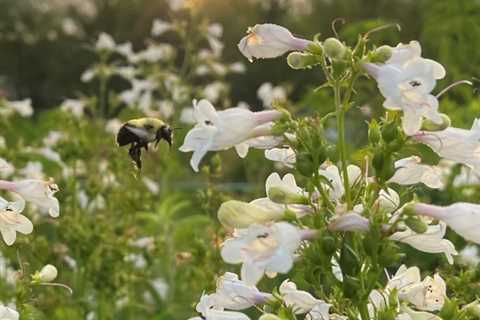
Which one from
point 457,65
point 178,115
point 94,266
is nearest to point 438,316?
point 94,266

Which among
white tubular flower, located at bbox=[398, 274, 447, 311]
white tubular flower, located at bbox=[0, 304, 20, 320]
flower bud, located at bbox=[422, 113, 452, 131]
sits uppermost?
white tubular flower, located at bbox=[0, 304, 20, 320]

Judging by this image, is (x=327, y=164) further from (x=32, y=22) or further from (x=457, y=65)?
(x=32, y=22)

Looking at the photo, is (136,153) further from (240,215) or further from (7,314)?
(240,215)

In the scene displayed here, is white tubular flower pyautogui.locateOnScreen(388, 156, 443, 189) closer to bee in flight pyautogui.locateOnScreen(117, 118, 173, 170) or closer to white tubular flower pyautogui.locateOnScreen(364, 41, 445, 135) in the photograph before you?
white tubular flower pyautogui.locateOnScreen(364, 41, 445, 135)

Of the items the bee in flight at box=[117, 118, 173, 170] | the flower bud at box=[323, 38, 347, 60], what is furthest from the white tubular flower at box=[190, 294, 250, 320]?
the bee in flight at box=[117, 118, 173, 170]

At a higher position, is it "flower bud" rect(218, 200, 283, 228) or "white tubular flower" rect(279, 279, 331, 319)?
"flower bud" rect(218, 200, 283, 228)

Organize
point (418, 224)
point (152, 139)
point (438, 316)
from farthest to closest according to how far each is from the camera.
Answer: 1. point (152, 139)
2. point (438, 316)
3. point (418, 224)
